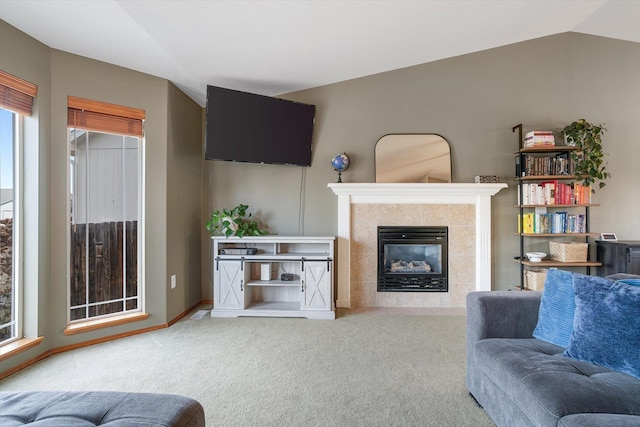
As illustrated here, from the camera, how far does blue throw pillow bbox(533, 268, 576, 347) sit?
1646 mm

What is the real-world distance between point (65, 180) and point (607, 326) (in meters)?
3.67

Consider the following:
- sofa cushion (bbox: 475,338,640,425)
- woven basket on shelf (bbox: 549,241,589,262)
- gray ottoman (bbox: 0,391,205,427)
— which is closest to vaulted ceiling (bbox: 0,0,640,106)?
gray ottoman (bbox: 0,391,205,427)

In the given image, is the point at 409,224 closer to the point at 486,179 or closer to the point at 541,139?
the point at 486,179

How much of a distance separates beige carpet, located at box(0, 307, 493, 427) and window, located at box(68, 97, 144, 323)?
425mm

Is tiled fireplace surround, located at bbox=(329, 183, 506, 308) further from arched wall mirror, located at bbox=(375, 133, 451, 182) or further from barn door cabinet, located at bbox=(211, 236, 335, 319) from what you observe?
barn door cabinet, located at bbox=(211, 236, 335, 319)

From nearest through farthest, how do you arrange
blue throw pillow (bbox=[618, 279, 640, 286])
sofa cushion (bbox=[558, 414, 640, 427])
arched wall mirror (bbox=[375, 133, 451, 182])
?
sofa cushion (bbox=[558, 414, 640, 427]), blue throw pillow (bbox=[618, 279, 640, 286]), arched wall mirror (bbox=[375, 133, 451, 182])

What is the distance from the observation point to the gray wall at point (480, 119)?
11.7 feet

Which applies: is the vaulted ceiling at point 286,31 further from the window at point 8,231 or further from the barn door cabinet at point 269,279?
the barn door cabinet at point 269,279

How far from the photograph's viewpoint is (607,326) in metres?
1.43

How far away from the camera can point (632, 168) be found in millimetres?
3549

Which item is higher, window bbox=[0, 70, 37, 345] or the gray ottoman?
window bbox=[0, 70, 37, 345]

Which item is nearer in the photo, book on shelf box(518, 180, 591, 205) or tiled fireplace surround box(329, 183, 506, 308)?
book on shelf box(518, 180, 591, 205)

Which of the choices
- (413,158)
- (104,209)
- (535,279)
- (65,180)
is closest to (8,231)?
(65,180)

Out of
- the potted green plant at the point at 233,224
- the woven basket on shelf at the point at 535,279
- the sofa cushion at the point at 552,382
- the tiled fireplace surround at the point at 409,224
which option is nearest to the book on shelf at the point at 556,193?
the tiled fireplace surround at the point at 409,224
